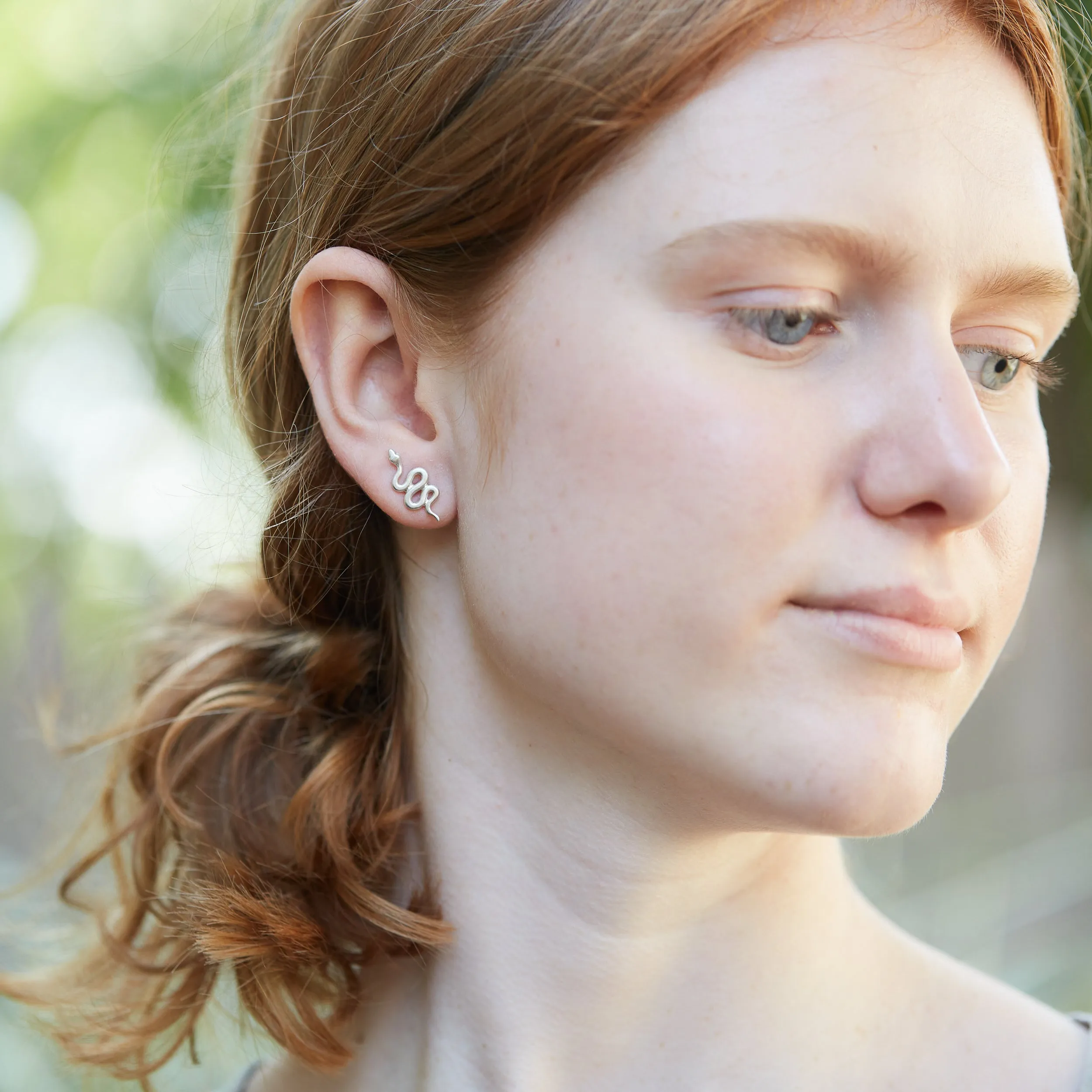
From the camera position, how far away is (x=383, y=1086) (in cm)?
152

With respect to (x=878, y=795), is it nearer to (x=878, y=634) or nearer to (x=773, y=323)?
(x=878, y=634)

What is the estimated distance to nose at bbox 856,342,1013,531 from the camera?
1.11m

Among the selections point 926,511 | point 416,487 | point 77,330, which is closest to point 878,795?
point 926,511

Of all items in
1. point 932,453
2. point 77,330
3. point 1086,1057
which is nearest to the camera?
point 932,453

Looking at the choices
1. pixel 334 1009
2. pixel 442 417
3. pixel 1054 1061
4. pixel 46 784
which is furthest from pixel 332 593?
pixel 46 784

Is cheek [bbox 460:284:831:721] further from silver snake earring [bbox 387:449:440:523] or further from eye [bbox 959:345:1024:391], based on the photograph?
eye [bbox 959:345:1024:391]

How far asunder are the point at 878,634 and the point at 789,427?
0.22 meters

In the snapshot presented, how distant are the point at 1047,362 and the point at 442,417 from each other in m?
A: 0.73

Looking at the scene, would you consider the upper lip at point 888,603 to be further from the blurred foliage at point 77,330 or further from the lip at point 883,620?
the blurred foliage at point 77,330

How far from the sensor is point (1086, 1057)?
1.36m

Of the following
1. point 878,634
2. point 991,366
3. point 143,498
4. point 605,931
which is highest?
point 143,498

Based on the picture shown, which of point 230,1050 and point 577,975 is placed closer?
point 577,975

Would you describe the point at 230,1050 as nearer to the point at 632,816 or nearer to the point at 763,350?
the point at 632,816

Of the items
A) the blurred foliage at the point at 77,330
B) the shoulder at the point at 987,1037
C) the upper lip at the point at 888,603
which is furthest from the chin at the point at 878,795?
the blurred foliage at the point at 77,330
